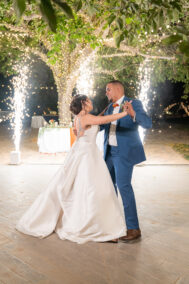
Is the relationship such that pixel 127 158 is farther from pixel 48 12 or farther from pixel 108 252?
pixel 48 12

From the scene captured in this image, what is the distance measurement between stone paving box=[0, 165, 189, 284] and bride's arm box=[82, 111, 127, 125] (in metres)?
1.36

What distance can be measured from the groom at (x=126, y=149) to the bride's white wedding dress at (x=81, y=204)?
4.6 inches

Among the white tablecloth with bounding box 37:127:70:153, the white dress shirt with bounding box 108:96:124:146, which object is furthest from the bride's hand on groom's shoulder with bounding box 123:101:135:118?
the white tablecloth with bounding box 37:127:70:153

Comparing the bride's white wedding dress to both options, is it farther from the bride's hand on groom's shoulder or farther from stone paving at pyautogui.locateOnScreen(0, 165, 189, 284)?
the bride's hand on groom's shoulder

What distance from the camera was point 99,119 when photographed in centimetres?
312

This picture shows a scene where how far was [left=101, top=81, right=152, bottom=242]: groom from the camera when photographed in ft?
10.3

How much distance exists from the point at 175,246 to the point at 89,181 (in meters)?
1.18

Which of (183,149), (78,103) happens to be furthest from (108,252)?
(183,149)

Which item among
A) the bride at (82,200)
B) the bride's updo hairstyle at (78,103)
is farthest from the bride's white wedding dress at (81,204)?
the bride's updo hairstyle at (78,103)

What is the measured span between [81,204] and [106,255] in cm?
64

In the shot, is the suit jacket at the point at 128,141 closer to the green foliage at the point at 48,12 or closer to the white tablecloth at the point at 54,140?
the green foliage at the point at 48,12

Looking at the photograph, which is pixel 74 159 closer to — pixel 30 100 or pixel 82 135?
pixel 82 135

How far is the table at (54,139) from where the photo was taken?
992 cm

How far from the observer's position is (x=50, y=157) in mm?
9469
